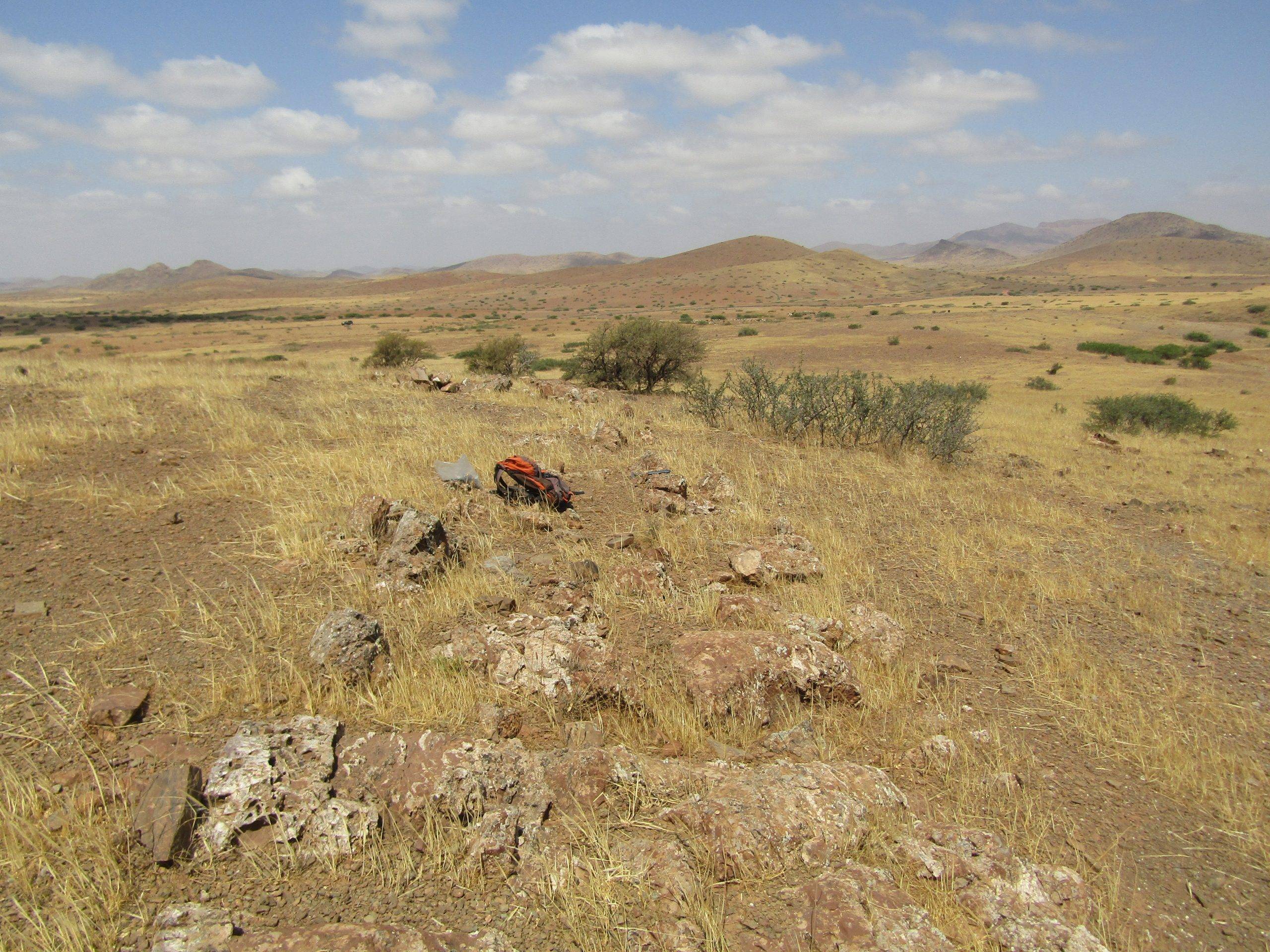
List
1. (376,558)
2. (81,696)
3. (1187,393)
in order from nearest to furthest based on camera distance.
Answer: (81,696) < (376,558) < (1187,393)

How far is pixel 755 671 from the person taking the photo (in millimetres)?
3500

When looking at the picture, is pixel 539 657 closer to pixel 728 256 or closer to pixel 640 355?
pixel 640 355

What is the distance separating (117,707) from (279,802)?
1038mm

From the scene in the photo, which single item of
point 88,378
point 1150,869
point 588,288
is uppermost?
point 588,288

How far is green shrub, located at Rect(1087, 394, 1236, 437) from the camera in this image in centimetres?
1500

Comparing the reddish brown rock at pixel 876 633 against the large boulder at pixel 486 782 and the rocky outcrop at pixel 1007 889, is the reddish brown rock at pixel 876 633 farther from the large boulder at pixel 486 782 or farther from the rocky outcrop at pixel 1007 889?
the large boulder at pixel 486 782

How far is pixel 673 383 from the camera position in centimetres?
1730

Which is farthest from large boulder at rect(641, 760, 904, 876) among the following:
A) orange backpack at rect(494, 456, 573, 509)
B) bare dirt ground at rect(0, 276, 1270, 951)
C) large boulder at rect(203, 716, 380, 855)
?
orange backpack at rect(494, 456, 573, 509)

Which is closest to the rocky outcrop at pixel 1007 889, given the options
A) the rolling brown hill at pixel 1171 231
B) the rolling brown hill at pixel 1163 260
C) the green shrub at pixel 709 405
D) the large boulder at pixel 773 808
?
the large boulder at pixel 773 808

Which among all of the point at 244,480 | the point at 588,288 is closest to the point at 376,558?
the point at 244,480

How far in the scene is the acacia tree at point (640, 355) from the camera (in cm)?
1611

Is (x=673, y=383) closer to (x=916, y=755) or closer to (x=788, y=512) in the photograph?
(x=788, y=512)

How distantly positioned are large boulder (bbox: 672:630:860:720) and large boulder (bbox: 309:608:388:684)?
1552 mm

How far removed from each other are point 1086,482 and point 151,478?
1143 centimetres
